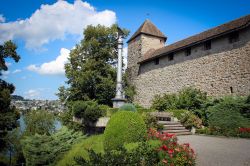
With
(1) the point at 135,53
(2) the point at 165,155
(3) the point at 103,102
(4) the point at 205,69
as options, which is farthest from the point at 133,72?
(2) the point at 165,155

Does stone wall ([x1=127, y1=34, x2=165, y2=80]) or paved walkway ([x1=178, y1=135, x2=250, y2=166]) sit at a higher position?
stone wall ([x1=127, y1=34, x2=165, y2=80])

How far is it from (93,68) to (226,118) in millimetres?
15917

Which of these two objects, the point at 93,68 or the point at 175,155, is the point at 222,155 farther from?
the point at 93,68

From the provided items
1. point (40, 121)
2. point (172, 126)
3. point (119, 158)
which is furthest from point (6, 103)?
point (119, 158)

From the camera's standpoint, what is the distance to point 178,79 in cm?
1955

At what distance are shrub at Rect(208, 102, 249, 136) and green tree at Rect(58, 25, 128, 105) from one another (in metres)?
12.7

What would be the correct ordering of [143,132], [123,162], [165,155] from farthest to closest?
[143,132] → [165,155] → [123,162]

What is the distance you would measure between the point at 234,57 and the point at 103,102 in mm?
14789

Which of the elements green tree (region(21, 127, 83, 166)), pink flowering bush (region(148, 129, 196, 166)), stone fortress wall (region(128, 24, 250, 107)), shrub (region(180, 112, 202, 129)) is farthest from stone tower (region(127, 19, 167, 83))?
pink flowering bush (region(148, 129, 196, 166))

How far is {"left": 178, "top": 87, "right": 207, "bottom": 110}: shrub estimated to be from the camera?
1562 cm

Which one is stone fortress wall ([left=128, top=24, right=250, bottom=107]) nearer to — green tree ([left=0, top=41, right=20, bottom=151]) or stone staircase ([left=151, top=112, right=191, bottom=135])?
stone staircase ([left=151, top=112, right=191, bottom=135])

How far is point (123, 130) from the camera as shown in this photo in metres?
7.55

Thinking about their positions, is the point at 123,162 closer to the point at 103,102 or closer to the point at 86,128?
the point at 86,128

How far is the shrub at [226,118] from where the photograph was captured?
11975 mm
